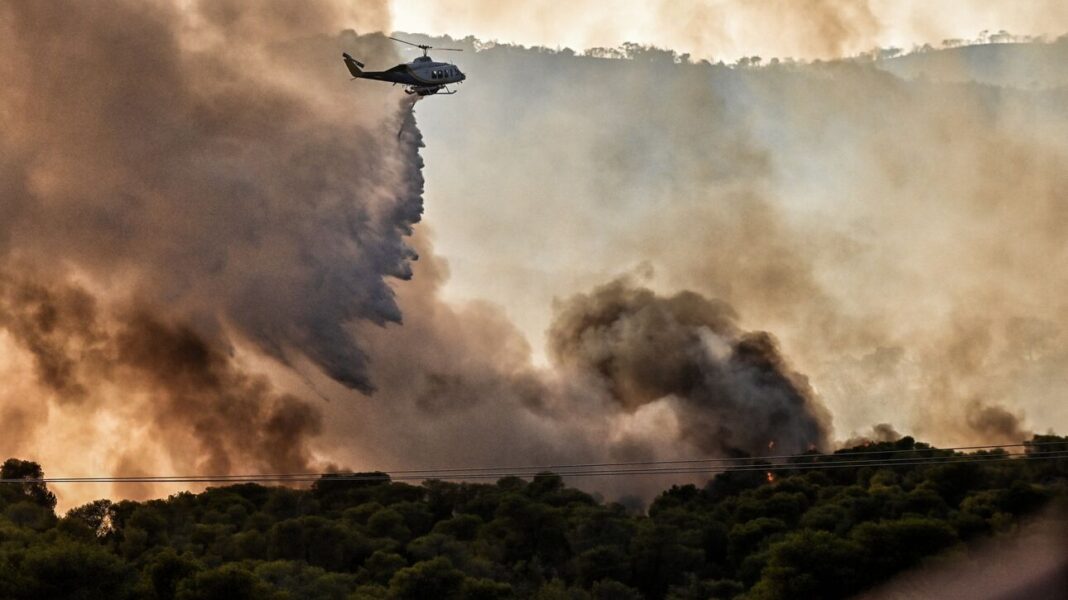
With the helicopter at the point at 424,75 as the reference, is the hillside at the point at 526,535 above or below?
below

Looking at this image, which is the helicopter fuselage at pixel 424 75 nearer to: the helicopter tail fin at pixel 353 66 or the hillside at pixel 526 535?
the helicopter tail fin at pixel 353 66

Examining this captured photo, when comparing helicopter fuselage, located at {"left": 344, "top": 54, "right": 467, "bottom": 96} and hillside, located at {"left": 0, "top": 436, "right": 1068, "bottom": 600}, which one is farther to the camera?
helicopter fuselage, located at {"left": 344, "top": 54, "right": 467, "bottom": 96}

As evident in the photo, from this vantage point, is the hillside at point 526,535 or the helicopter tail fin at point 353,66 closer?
the hillside at point 526,535

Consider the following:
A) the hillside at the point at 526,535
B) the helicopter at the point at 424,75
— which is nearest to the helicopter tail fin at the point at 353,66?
the helicopter at the point at 424,75

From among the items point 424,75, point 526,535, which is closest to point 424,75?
point 424,75

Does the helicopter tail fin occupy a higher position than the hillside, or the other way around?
the helicopter tail fin

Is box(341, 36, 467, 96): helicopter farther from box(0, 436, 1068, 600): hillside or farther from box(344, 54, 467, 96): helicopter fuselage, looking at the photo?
box(0, 436, 1068, 600): hillside

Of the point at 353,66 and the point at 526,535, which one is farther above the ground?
the point at 353,66

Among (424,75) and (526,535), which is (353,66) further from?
(526,535)

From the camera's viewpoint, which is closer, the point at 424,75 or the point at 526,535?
the point at 424,75

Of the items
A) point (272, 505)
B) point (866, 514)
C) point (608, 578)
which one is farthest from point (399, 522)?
point (866, 514)

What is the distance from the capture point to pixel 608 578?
10181 cm

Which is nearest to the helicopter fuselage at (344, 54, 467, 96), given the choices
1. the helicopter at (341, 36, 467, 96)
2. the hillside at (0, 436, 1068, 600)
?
the helicopter at (341, 36, 467, 96)

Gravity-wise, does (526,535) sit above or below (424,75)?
below
